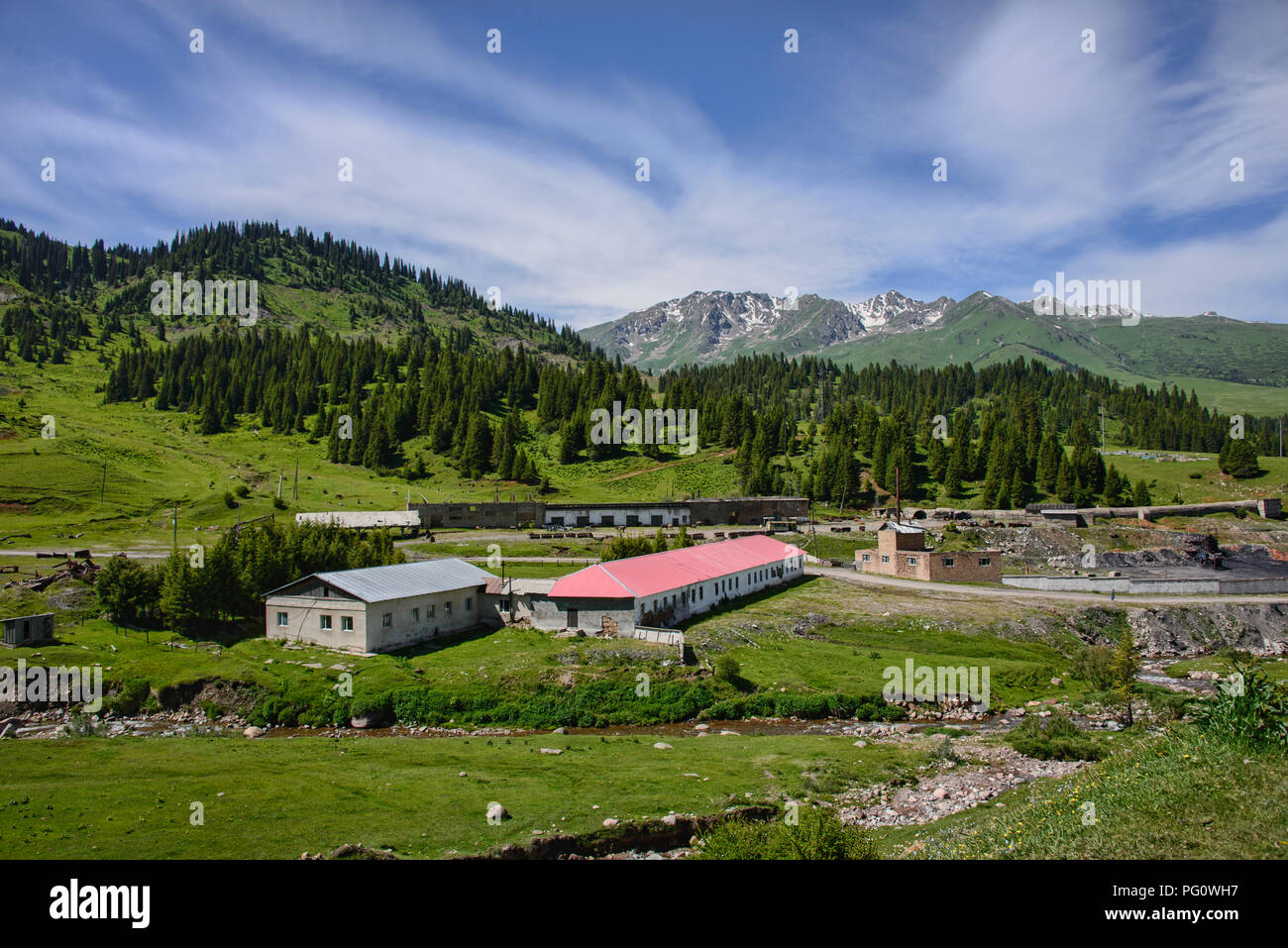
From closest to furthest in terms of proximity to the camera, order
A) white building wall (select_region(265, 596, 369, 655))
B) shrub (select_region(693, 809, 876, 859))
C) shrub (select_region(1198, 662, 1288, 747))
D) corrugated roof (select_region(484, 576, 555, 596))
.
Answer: shrub (select_region(693, 809, 876, 859)), shrub (select_region(1198, 662, 1288, 747)), white building wall (select_region(265, 596, 369, 655)), corrugated roof (select_region(484, 576, 555, 596))

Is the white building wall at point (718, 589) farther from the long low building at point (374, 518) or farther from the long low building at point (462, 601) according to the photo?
the long low building at point (374, 518)

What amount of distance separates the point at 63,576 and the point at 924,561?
6688cm

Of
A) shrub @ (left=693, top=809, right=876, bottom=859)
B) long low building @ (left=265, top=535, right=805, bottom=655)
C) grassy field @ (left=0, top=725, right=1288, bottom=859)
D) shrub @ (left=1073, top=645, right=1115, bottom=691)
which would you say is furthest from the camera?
long low building @ (left=265, top=535, right=805, bottom=655)

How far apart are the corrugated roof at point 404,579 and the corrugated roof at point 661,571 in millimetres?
6909

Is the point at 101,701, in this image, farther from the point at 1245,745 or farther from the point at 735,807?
the point at 1245,745

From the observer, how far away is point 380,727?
105 feet

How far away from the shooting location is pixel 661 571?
159 feet

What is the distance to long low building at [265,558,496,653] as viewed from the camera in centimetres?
3922

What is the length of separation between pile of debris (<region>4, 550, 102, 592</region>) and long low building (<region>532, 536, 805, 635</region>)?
31.9 meters

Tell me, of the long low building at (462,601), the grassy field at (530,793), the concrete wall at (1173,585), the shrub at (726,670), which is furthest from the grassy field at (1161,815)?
the concrete wall at (1173,585)

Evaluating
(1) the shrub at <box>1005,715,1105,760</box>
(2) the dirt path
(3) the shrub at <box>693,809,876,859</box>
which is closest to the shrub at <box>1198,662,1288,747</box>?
(3) the shrub at <box>693,809,876,859</box>

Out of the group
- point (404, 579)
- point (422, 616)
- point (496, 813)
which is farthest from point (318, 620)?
point (496, 813)

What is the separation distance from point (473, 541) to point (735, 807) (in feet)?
195

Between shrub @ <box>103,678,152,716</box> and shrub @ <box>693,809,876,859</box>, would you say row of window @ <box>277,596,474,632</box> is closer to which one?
shrub @ <box>103,678,152,716</box>
